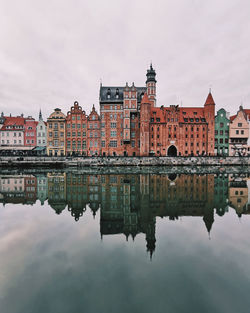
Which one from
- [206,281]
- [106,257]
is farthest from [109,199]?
[206,281]

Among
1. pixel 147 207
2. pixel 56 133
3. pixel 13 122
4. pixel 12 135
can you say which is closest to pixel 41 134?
pixel 56 133

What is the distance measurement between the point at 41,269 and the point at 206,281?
5.77m

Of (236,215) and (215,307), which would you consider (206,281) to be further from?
(236,215)

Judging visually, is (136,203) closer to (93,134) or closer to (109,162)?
(109,162)

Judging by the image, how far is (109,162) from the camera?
160 ft

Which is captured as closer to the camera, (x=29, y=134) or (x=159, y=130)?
(x=159, y=130)

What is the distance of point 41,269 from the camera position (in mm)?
6809

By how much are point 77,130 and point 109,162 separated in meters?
17.6

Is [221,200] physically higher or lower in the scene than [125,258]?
higher

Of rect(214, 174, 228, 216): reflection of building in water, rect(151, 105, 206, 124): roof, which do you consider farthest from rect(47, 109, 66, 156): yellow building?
rect(214, 174, 228, 216): reflection of building in water

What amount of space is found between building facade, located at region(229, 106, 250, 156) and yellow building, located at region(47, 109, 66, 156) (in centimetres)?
5315

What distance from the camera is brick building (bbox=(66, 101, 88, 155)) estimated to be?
58.7 m

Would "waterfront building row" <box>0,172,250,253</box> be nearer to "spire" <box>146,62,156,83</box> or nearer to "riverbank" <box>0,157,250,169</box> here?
"riverbank" <box>0,157,250,169</box>

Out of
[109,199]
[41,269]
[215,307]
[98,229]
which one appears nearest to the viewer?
[215,307]
